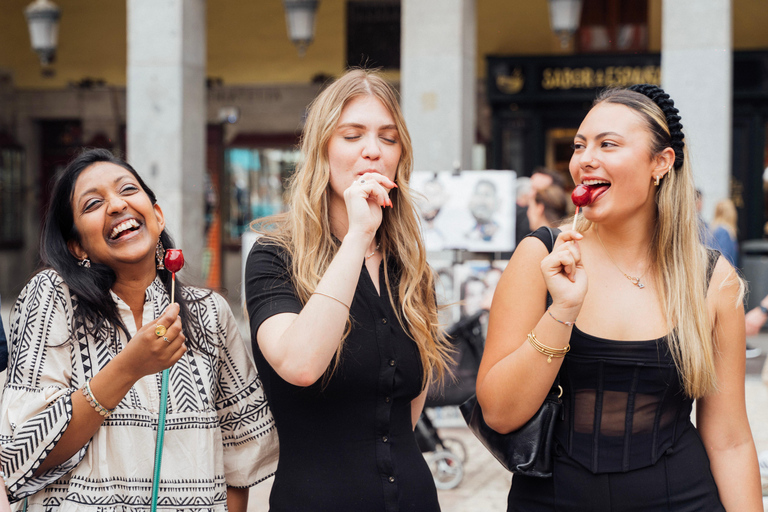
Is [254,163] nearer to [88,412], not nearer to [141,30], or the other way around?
[141,30]

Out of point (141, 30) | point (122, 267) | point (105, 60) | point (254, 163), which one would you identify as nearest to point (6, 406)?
point (122, 267)

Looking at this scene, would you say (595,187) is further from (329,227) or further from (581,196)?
(329,227)

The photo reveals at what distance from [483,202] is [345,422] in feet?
19.1

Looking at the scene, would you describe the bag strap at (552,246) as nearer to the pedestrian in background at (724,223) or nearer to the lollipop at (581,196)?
the lollipop at (581,196)

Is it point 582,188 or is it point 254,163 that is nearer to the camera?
point 582,188

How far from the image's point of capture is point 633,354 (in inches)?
92.3

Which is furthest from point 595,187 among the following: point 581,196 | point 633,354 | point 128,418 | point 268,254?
point 128,418

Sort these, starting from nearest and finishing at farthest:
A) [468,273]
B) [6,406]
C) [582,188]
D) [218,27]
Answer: [6,406]
[582,188]
[468,273]
[218,27]

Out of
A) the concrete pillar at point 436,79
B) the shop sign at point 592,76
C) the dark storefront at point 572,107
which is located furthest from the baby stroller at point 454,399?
the shop sign at point 592,76

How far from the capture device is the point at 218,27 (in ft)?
51.0

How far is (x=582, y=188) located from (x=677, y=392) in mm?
658

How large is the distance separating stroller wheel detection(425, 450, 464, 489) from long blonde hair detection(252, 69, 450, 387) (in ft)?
11.4

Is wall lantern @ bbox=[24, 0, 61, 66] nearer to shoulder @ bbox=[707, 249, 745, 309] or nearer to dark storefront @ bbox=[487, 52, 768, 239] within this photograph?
dark storefront @ bbox=[487, 52, 768, 239]

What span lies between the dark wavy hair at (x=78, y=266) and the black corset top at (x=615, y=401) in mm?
1129
